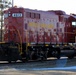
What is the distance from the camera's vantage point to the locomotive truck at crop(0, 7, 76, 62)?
20203mm

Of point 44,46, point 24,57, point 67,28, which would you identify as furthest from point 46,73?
point 67,28

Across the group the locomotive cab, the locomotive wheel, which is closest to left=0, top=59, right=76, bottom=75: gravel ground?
the locomotive cab

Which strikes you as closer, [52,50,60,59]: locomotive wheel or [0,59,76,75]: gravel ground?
[0,59,76,75]: gravel ground

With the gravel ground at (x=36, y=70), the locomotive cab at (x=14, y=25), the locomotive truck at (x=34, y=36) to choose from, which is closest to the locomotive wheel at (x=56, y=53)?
the locomotive truck at (x=34, y=36)

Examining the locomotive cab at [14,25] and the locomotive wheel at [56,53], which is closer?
the locomotive cab at [14,25]

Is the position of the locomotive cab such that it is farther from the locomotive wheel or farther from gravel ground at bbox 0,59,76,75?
gravel ground at bbox 0,59,76,75

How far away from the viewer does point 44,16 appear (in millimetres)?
23219

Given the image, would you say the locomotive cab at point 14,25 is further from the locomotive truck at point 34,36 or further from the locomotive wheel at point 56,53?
the locomotive wheel at point 56,53

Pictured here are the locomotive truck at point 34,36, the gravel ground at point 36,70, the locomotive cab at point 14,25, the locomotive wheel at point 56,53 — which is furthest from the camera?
the locomotive wheel at point 56,53

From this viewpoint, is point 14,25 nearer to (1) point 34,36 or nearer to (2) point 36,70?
(1) point 34,36

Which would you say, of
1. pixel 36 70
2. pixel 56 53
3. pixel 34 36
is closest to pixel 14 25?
pixel 34 36

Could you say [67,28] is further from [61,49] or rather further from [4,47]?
[4,47]

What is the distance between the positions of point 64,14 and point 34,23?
15.3 feet

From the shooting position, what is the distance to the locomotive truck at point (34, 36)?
20.2 m
